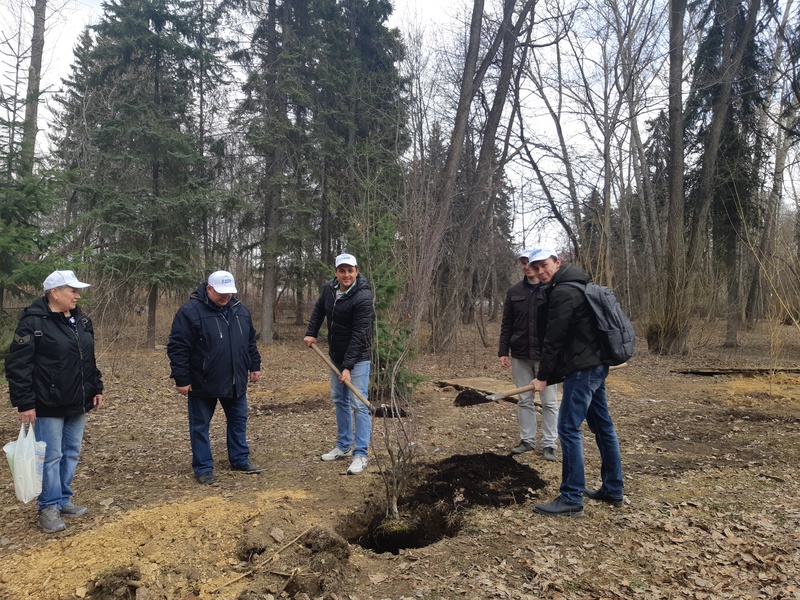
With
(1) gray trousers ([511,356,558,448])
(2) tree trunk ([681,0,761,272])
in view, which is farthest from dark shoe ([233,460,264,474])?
(2) tree trunk ([681,0,761,272])

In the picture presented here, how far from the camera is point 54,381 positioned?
376 cm

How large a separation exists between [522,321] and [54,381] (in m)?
4.01

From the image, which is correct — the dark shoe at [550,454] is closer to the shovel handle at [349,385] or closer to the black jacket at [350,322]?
the shovel handle at [349,385]

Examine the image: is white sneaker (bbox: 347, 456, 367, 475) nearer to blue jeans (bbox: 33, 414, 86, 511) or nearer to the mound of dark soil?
the mound of dark soil

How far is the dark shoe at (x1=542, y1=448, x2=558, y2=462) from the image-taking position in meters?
5.33

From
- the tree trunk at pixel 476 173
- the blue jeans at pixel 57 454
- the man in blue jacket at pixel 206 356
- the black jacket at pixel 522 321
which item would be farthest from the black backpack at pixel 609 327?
the tree trunk at pixel 476 173

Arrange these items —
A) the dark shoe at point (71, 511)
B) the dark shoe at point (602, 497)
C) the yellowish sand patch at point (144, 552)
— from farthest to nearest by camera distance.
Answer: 1. the dark shoe at point (602, 497)
2. the dark shoe at point (71, 511)
3. the yellowish sand patch at point (144, 552)

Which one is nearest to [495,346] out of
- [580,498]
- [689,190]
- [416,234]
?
[689,190]

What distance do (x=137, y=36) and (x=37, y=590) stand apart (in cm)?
1674

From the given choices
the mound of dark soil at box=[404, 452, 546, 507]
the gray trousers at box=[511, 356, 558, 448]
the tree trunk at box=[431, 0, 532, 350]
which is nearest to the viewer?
the mound of dark soil at box=[404, 452, 546, 507]

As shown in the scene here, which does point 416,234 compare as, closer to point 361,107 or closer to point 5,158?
point 5,158

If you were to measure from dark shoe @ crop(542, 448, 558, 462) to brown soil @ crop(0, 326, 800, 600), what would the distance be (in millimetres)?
69

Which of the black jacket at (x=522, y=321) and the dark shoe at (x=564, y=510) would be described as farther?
the black jacket at (x=522, y=321)

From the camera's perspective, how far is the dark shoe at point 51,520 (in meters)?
3.71
